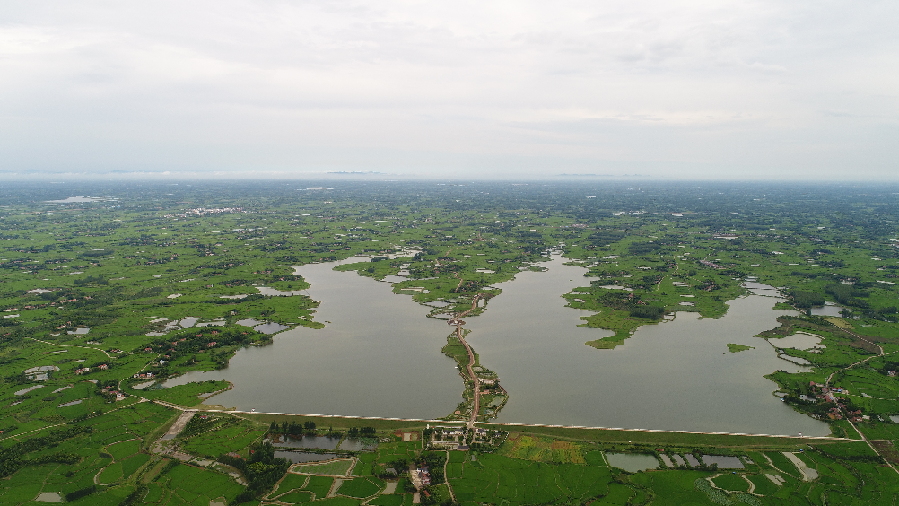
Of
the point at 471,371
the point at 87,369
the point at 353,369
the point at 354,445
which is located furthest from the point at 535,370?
the point at 87,369

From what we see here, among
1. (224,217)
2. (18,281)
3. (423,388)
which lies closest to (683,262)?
(423,388)

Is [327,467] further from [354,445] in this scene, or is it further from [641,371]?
[641,371]

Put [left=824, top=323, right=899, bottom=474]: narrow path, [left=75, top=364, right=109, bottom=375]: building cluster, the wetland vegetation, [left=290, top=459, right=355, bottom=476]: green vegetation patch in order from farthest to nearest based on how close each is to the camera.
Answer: [left=75, top=364, right=109, bottom=375]: building cluster < [left=824, top=323, right=899, bottom=474]: narrow path < [left=290, top=459, right=355, bottom=476]: green vegetation patch < the wetland vegetation

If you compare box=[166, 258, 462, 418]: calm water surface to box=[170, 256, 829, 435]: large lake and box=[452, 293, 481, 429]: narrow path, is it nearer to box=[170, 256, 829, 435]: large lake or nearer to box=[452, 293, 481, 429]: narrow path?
box=[170, 256, 829, 435]: large lake

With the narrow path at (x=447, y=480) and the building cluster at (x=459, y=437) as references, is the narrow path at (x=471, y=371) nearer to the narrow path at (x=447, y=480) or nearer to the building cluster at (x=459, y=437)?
the building cluster at (x=459, y=437)

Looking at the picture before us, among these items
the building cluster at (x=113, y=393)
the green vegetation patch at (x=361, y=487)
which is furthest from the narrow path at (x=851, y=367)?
the building cluster at (x=113, y=393)

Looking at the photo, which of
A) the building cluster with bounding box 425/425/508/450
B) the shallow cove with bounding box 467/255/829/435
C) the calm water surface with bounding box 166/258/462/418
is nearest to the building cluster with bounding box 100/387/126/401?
the calm water surface with bounding box 166/258/462/418

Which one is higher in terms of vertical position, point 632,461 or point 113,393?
point 113,393

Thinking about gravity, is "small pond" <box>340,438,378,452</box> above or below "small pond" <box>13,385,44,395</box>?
below
